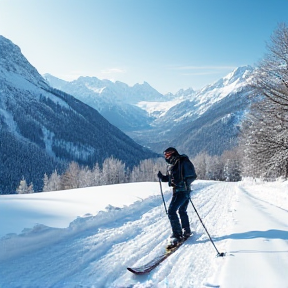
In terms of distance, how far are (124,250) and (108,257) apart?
492 mm

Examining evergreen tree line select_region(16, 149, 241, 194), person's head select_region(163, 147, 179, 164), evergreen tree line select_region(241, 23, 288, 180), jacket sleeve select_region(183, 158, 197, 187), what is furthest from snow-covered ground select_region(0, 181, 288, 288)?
evergreen tree line select_region(16, 149, 241, 194)

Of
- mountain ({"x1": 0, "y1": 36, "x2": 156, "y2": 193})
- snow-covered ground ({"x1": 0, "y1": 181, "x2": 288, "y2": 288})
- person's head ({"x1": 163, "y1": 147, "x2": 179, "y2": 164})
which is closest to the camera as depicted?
snow-covered ground ({"x1": 0, "y1": 181, "x2": 288, "y2": 288})

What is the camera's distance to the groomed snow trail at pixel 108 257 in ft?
13.2

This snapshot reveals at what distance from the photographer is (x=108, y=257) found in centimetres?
504

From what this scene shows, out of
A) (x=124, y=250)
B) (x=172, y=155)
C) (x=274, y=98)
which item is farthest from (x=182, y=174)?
(x=274, y=98)

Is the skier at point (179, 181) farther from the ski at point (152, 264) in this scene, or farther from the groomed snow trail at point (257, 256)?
the groomed snow trail at point (257, 256)

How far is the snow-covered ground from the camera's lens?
3943 mm

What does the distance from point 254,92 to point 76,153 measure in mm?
163246

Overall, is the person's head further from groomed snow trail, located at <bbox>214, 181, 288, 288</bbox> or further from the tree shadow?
groomed snow trail, located at <bbox>214, 181, 288, 288</bbox>

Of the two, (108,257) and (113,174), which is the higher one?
(113,174)

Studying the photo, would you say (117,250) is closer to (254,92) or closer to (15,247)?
(15,247)

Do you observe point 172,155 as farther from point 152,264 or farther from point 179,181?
point 152,264

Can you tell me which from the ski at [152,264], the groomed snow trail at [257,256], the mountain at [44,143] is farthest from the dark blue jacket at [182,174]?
the mountain at [44,143]

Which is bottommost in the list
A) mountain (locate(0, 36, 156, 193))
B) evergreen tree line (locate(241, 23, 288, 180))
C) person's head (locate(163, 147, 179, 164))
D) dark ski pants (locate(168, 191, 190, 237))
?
dark ski pants (locate(168, 191, 190, 237))
